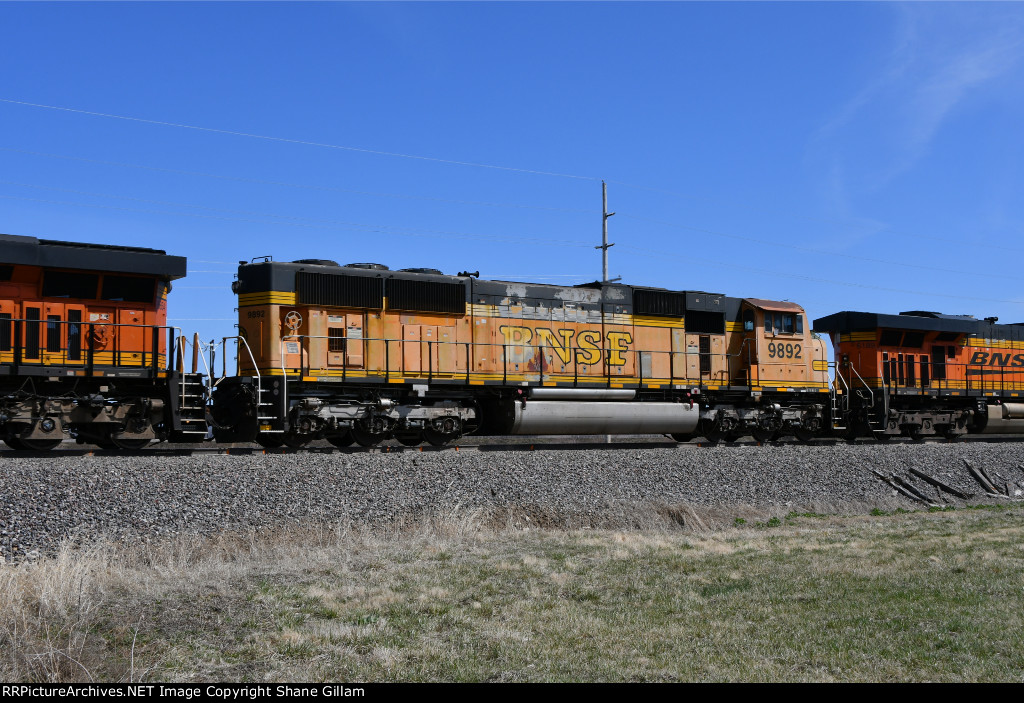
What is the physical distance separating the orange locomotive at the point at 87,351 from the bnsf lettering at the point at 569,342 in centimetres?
650

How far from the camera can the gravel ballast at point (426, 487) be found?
9367 mm

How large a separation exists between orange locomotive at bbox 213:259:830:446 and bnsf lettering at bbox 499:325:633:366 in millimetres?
28

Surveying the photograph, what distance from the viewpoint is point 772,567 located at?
8.39m

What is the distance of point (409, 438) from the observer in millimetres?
16516

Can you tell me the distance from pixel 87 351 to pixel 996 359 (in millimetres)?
24525

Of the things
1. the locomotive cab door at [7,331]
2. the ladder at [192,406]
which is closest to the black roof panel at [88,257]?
the locomotive cab door at [7,331]

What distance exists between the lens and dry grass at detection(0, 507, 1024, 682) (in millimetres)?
5152

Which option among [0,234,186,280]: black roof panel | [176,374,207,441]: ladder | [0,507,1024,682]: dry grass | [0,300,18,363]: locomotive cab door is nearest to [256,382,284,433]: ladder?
[176,374,207,441]: ladder

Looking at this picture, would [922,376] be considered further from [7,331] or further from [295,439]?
[7,331]

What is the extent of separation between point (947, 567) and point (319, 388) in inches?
409

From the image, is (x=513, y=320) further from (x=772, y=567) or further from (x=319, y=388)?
(x=772, y=567)

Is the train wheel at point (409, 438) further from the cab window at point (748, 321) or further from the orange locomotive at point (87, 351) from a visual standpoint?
the cab window at point (748, 321)

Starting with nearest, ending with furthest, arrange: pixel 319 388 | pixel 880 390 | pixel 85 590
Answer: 1. pixel 85 590
2. pixel 319 388
3. pixel 880 390

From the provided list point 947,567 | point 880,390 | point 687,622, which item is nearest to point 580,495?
point 947,567
